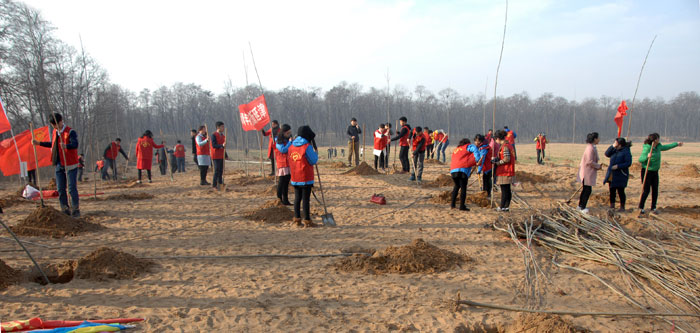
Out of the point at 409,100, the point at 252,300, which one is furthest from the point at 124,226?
the point at 409,100

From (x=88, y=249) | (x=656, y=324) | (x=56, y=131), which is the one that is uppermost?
(x=56, y=131)

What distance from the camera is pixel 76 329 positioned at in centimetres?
278

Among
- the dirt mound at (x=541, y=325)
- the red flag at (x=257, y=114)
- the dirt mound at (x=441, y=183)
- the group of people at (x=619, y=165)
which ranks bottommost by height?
the dirt mound at (x=541, y=325)

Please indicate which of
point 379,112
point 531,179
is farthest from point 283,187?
point 379,112

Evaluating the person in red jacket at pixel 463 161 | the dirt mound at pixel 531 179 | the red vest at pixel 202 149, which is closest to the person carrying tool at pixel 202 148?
the red vest at pixel 202 149

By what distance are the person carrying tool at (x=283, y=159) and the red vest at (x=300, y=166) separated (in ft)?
1.31

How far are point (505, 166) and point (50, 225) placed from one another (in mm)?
Result: 7871

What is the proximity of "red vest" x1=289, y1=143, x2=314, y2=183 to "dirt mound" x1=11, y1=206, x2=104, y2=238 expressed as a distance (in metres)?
3.41

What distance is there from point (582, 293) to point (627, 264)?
1.01 meters

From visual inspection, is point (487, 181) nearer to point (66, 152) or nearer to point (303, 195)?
point (303, 195)

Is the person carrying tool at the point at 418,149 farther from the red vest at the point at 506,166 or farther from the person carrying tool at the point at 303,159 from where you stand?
the person carrying tool at the point at 303,159

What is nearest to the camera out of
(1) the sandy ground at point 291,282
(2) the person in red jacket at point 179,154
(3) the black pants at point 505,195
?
(1) the sandy ground at point 291,282

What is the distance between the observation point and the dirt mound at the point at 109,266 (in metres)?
4.05

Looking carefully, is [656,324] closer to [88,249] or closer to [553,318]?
[553,318]
